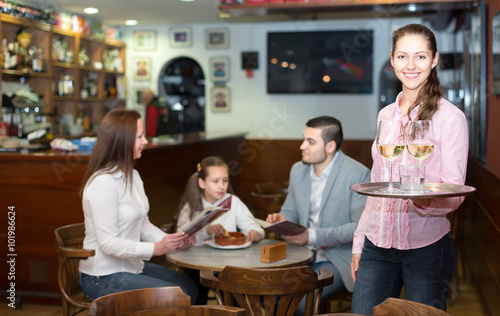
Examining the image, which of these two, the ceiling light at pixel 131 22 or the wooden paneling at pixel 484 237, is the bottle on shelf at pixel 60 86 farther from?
the wooden paneling at pixel 484 237

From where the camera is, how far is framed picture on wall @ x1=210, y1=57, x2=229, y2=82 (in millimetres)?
9406

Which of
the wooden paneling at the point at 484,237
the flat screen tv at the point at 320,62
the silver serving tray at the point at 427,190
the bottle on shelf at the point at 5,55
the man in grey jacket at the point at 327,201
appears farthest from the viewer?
the flat screen tv at the point at 320,62

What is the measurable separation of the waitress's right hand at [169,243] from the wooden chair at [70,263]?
0.29m

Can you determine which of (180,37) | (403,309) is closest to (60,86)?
(180,37)

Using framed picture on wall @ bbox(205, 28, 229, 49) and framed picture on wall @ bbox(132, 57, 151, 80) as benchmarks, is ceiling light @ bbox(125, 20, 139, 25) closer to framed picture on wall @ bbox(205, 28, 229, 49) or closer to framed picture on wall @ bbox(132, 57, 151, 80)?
framed picture on wall @ bbox(132, 57, 151, 80)

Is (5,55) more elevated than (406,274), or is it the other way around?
(5,55)

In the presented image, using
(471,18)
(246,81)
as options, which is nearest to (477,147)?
(471,18)

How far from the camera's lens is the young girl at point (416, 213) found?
1.63 meters

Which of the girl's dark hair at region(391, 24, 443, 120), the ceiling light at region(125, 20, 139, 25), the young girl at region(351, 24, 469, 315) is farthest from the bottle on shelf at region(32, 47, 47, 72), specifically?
the girl's dark hair at region(391, 24, 443, 120)

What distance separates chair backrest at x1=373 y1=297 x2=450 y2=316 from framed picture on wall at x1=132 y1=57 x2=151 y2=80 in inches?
336

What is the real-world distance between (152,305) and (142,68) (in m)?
8.39

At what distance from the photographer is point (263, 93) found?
933cm

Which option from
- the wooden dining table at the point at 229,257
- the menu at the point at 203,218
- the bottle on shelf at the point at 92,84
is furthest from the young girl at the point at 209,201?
the bottle on shelf at the point at 92,84

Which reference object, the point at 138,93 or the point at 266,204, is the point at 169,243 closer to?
the point at 266,204
